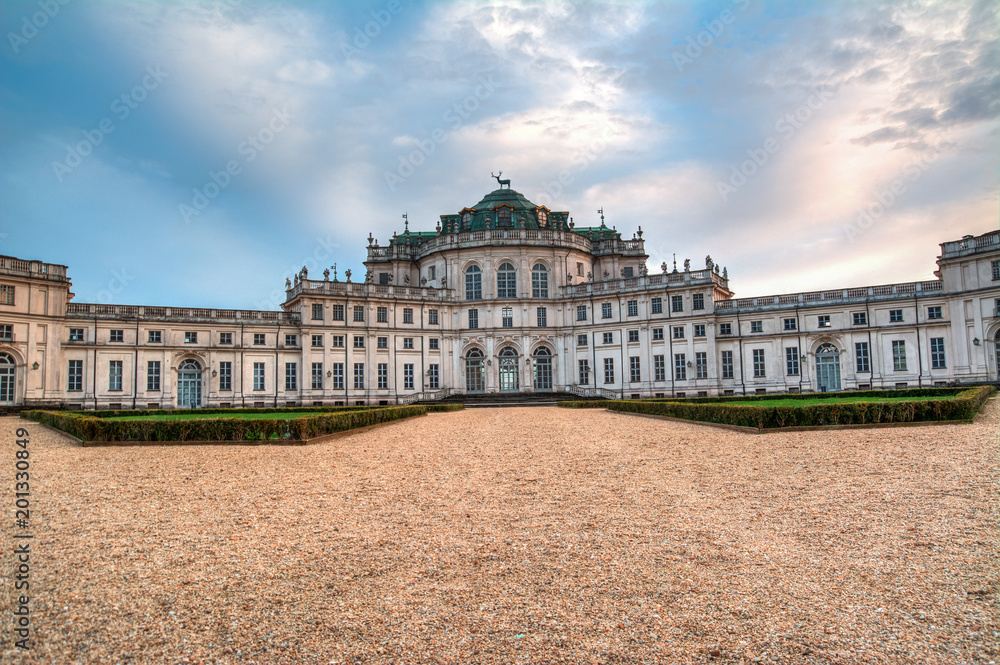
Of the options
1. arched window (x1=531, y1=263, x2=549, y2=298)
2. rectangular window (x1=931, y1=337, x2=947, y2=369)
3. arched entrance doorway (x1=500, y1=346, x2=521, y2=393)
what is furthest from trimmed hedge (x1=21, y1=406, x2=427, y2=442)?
rectangular window (x1=931, y1=337, x2=947, y2=369)

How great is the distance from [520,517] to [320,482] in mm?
5171

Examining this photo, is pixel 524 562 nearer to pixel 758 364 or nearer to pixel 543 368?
pixel 758 364

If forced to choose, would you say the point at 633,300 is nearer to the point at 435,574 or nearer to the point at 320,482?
the point at 320,482

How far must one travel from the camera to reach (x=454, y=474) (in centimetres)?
1430

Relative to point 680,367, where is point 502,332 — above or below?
above

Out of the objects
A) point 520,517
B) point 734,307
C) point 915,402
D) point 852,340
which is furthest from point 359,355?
point 520,517

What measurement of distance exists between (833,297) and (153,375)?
162 feet

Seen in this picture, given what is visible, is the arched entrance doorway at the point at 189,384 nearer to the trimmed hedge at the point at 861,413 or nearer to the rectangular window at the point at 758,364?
the trimmed hedge at the point at 861,413

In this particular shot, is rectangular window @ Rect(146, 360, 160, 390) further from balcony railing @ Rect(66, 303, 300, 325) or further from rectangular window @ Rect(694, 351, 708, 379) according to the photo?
rectangular window @ Rect(694, 351, 708, 379)

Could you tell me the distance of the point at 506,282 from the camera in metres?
57.3

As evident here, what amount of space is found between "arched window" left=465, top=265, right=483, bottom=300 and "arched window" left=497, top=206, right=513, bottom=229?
496cm

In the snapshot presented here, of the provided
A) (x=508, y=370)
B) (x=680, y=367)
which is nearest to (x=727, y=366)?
(x=680, y=367)

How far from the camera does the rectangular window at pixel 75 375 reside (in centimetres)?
4377

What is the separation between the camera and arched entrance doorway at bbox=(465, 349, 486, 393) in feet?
185
